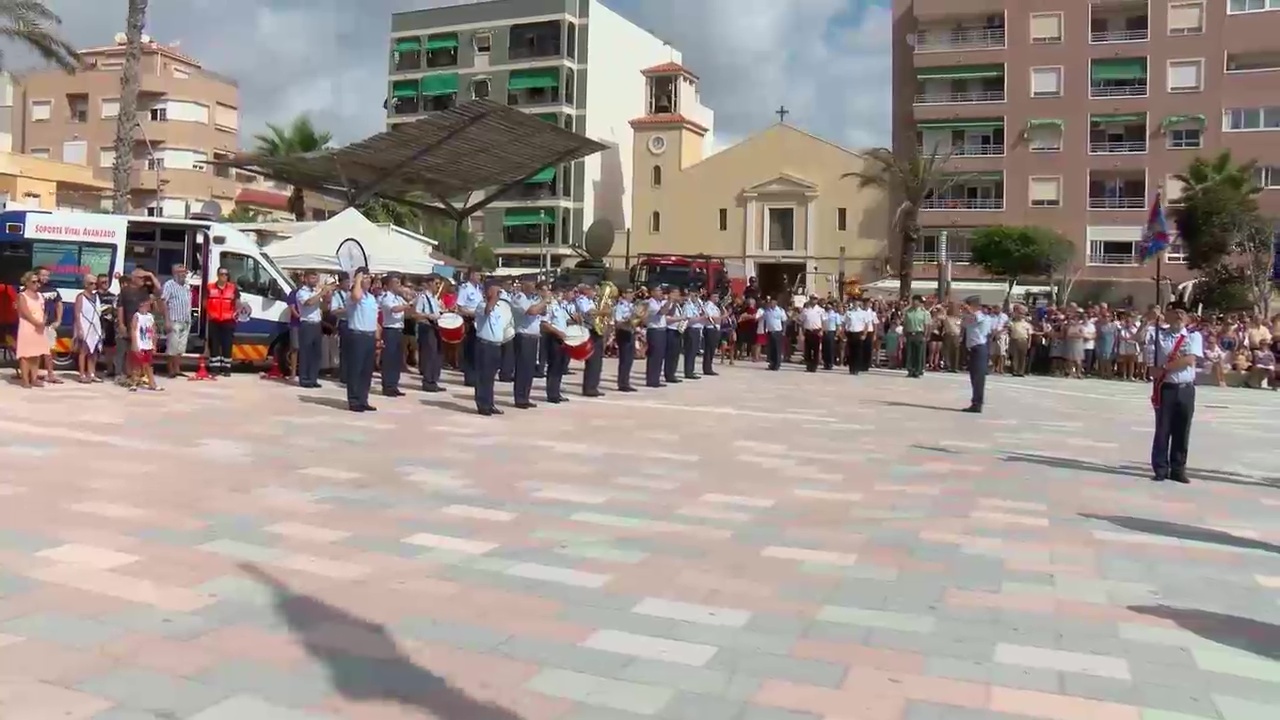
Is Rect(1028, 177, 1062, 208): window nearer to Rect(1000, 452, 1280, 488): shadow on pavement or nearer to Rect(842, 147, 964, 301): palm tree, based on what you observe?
Rect(842, 147, 964, 301): palm tree

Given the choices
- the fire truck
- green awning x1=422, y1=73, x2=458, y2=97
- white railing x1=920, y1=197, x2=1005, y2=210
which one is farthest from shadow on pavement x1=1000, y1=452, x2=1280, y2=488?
→ green awning x1=422, y1=73, x2=458, y2=97

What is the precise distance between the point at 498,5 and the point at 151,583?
61460mm

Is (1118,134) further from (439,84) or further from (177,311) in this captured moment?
(177,311)

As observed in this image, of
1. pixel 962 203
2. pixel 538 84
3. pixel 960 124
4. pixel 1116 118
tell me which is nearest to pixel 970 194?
pixel 962 203

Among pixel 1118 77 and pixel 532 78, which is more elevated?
pixel 532 78

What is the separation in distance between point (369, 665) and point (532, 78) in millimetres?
60597

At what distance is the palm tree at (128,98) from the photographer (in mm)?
22172

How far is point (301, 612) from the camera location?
18.0ft

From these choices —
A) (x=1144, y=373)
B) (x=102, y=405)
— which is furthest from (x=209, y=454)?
(x=1144, y=373)

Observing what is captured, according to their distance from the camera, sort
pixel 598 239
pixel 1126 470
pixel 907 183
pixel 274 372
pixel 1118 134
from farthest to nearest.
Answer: pixel 598 239, pixel 1118 134, pixel 907 183, pixel 274 372, pixel 1126 470

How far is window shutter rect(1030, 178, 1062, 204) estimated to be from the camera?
49.8 metres

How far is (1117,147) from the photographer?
162ft

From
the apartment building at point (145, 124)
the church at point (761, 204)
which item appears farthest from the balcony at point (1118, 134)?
the apartment building at point (145, 124)

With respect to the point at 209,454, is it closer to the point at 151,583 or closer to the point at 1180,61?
the point at 151,583
